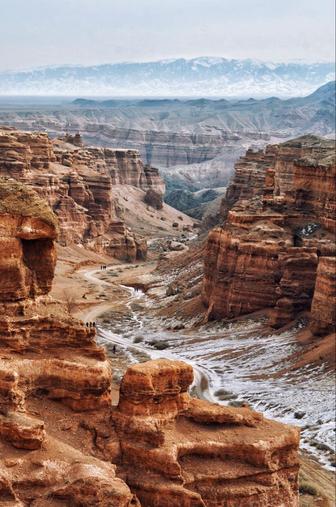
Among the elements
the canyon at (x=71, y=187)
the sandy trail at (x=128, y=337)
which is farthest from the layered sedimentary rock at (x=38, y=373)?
the canyon at (x=71, y=187)

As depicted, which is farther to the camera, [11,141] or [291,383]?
[11,141]

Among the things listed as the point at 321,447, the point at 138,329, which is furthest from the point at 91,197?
the point at 321,447

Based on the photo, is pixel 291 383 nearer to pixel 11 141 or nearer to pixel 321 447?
pixel 321 447

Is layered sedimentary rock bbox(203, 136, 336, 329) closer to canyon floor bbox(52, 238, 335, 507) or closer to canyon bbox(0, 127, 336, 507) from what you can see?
canyon bbox(0, 127, 336, 507)

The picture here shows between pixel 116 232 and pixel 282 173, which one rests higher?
pixel 282 173

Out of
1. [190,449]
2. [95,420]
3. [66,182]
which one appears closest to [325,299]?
[190,449]

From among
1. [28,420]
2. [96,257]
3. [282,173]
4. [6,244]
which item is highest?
[6,244]

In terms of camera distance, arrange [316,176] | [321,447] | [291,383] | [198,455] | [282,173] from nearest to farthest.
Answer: [198,455] → [321,447] → [291,383] → [316,176] → [282,173]

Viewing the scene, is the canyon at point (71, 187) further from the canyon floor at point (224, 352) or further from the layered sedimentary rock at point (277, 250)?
the layered sedimentary rock at point (277, 250)
